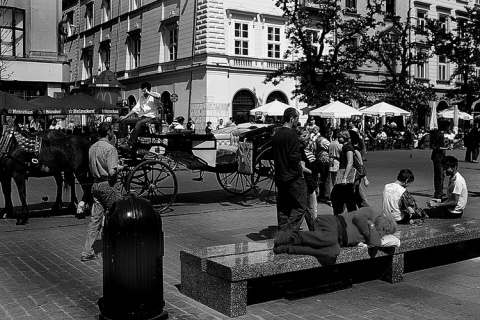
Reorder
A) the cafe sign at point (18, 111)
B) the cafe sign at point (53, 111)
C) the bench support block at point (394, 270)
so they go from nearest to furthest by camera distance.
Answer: the bench support block at point (394, 270) < the cafe sign at point (18, 111) < the cafe sign at point (53, 111)

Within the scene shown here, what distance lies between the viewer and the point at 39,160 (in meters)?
11.4

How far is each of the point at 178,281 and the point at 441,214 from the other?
4344 millimetres

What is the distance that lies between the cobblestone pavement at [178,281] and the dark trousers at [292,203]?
1.12 m

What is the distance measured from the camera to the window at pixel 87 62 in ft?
169

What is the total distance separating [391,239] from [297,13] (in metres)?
27.1

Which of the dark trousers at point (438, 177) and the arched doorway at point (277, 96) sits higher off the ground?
the arched doorway at point (277, 96)

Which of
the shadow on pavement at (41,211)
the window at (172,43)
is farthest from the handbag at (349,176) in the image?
the window at (172,43)

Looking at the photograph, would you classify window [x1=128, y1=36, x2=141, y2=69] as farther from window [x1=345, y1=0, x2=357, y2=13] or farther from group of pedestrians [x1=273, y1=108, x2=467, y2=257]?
group of pedestrians [x1=273, y1=108, x2=467, y2=257]

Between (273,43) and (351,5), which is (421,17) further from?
(273,43)

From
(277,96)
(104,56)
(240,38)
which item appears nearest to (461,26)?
(277,96)

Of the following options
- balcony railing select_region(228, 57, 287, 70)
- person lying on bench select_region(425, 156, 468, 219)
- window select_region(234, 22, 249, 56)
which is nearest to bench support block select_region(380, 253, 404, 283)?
person lying on bench select_region(425, 156, 468, 219)

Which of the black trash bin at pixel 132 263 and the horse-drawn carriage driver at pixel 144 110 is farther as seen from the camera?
the horse-drawn carriage driver at pixel 144 110

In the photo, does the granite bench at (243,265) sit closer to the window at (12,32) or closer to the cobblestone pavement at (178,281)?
the cobblestone pavement at (178,281)

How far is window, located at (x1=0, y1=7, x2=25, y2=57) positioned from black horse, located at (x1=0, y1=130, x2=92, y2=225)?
1830 cm
